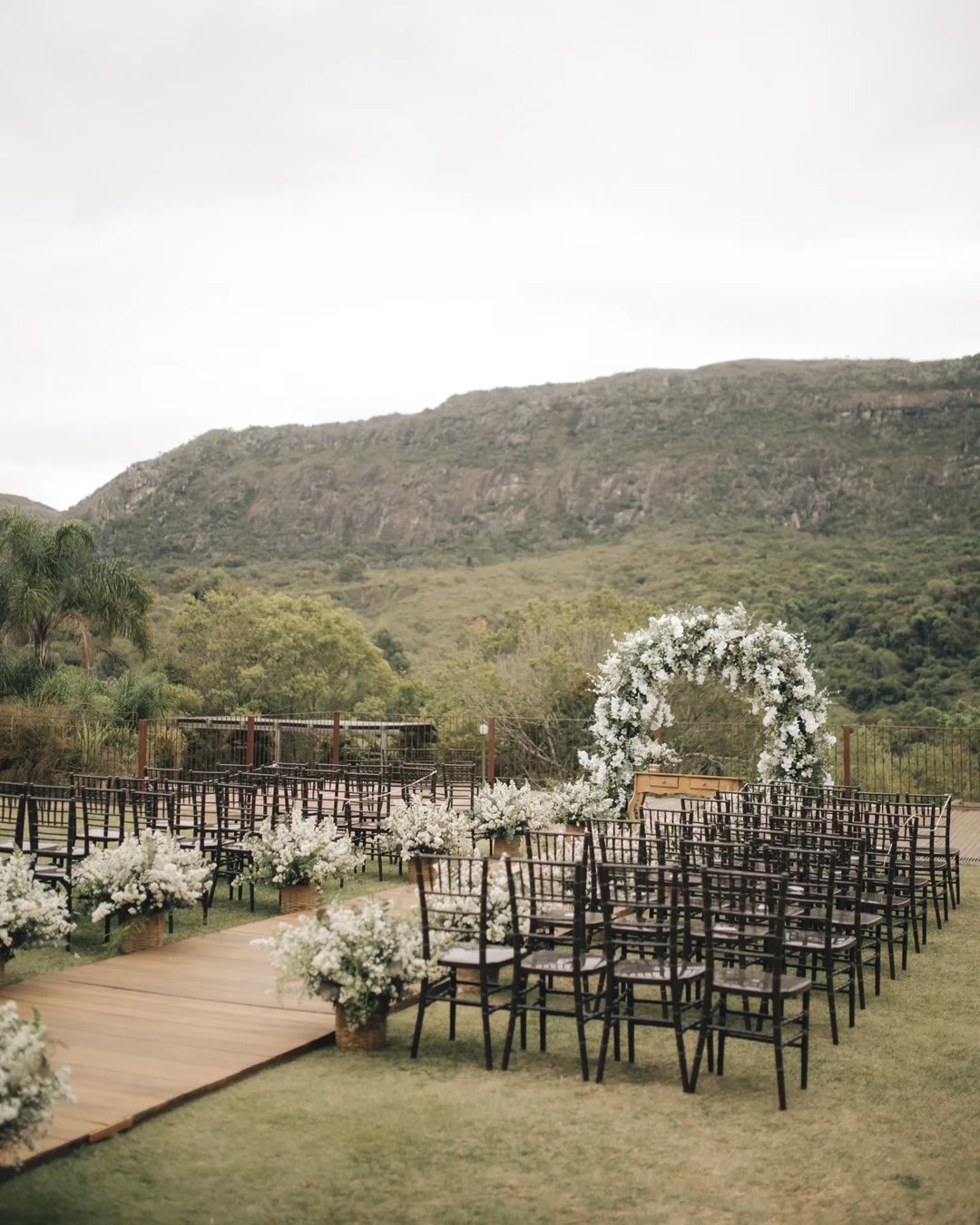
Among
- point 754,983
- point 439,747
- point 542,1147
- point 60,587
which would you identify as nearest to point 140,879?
point 542,1147

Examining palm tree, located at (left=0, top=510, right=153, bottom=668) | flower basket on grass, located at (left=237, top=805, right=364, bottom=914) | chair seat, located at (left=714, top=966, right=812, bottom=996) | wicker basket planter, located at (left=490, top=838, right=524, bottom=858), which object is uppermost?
palm tree, located at (left=0, top=510, right=153, bottom=668)

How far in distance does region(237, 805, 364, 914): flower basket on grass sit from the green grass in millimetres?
242

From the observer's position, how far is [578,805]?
46.2 ft

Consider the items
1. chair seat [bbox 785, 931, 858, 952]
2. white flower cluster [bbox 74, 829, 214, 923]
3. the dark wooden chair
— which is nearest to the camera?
the dark wooden chair

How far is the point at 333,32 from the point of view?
2158cm

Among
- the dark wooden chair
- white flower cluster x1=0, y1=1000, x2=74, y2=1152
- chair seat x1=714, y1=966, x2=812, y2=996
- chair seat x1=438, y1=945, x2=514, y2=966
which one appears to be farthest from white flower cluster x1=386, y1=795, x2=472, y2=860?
white flower cluster x1=0, y1=1000, x2=74, y2=1152

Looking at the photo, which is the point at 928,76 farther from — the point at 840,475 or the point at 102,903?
the point at 840,475

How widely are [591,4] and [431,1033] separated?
2184 centimetres

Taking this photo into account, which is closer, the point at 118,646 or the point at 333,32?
the point at 333,32

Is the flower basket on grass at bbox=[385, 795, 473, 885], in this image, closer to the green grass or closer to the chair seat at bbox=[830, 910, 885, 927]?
the green grass

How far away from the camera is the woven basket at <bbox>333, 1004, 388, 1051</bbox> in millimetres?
6238

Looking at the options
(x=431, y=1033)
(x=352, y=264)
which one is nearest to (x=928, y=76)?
(x=431, y=1033)

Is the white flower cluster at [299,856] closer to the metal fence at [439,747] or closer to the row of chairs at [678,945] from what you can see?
the row of chairs at [678,945]

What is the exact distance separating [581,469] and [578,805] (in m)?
63.3
